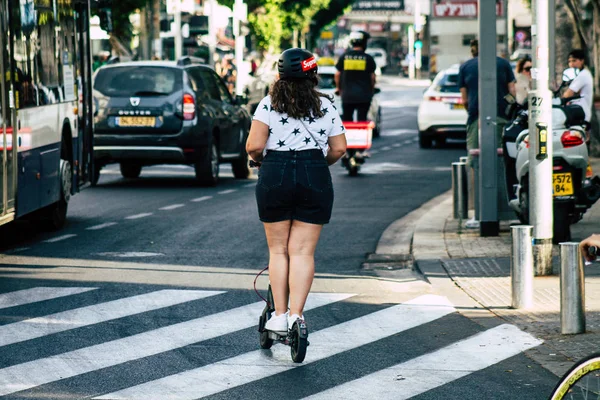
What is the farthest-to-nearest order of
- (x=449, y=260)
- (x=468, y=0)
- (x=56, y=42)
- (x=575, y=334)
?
(x=468, y=0)
(x=56, y=42)
(x=449, y=260)
(x=575, y=334)

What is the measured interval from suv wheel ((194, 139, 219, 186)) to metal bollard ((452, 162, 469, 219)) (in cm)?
597

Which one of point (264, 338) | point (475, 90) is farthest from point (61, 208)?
point (264, 338)

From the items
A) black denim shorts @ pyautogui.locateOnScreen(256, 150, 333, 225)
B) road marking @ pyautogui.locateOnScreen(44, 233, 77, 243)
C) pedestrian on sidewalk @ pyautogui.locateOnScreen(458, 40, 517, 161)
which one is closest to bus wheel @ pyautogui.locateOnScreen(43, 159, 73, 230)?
road marking @ pyautogui.locateOnScreen(44, 233, 77, 243)

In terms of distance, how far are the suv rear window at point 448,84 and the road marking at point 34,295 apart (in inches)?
735

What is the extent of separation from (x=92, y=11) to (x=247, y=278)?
7550mm

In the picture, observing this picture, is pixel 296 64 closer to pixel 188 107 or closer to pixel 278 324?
pixel 278 324

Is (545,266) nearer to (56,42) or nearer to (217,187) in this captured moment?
(56,42)

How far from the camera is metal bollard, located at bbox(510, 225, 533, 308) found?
9453mm

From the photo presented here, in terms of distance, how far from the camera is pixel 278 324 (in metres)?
7.89

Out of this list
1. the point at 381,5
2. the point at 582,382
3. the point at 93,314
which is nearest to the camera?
the point at 582,382

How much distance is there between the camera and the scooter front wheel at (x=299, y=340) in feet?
25.3

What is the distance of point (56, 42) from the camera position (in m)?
14.4

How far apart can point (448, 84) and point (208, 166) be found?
32.2ft

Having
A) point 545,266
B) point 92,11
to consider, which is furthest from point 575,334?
point 92,11
